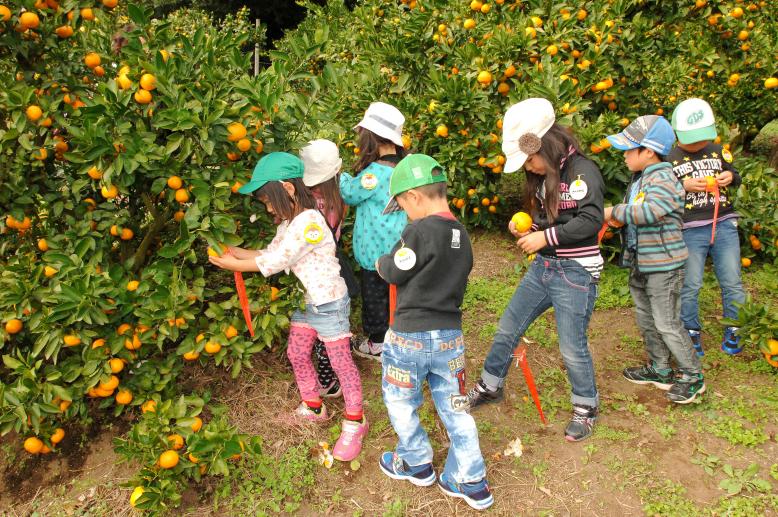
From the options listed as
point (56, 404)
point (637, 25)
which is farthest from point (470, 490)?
point (637, 25)

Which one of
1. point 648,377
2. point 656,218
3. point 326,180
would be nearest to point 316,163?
point 326,180

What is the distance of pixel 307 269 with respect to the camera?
8.76 feet

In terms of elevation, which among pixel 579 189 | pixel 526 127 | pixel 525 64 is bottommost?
pixel 579 189

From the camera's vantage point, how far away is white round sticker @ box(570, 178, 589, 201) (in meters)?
2.48

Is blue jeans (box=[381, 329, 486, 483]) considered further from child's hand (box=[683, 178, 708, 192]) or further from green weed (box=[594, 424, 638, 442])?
child's hand (box=[683, 178, 708, 192])

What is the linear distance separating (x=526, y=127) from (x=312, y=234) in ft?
3.69

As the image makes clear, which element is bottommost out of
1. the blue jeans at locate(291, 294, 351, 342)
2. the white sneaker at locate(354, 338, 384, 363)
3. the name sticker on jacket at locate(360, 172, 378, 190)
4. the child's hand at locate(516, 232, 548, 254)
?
the white sneaker at locate(354, 338, 384, 363)

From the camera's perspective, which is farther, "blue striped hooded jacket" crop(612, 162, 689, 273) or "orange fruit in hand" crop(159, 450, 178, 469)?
"blue striped hooded jacket" crop(612, 162, 689, 273)

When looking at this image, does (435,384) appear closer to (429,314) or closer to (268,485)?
(429,314)

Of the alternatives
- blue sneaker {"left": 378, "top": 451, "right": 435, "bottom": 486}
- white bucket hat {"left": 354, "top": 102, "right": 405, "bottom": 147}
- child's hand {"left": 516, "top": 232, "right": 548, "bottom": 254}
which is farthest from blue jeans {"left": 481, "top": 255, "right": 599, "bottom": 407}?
white bucket hat {"left": 354, "top": 102, "right": 405, "bottom": 147}

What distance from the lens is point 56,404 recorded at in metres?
2.37

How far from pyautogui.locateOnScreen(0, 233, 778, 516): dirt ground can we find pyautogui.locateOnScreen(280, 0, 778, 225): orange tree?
1.88m

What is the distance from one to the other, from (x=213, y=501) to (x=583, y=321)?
6.47 ft

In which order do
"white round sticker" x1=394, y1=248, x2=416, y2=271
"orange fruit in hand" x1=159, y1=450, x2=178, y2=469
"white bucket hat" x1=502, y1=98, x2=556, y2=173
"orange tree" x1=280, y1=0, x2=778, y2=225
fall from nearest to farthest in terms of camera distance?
1. "white round sticker" x1=394, y1=248, x2=416, y2=271
2. "orange fruit in hand" x1=159, y1=450, x2=178, y2=469
3. "white bucket hat" x1=502, y1=98, x2=556, y2=173
4. "orange tree" x1=280, y1=0, x2=778, y2=225
